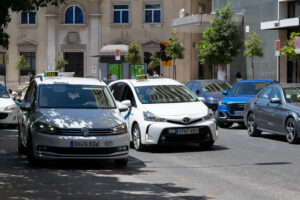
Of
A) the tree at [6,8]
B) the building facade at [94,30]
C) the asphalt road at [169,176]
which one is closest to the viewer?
the asphalt road at [169,176]

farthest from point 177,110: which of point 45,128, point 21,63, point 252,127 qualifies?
point 21,63

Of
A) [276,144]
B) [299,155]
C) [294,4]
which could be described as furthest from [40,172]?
[294,4]

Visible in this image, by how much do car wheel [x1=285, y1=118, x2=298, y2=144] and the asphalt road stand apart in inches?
24.5

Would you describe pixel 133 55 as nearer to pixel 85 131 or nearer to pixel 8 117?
pixel 8 117

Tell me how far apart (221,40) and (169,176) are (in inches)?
1407

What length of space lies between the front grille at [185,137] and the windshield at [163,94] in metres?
1.14

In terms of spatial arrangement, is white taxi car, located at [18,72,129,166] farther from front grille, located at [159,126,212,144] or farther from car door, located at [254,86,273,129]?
car door, located at [254,86,273,129]

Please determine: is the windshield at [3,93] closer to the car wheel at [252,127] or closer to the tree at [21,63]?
the car wheel at [252,127]

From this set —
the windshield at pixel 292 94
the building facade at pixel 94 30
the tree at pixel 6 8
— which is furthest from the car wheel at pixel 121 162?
the building facade at pixel 94 30

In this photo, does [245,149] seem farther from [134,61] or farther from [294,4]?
[134,61]

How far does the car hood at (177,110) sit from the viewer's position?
14797 millimetres

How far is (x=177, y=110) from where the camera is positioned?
14945 millimetres

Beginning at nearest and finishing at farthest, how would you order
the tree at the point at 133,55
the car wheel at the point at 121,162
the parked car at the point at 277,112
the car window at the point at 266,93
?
1. the car wheel at the point at 121,162
2. the parked car at the point at 277,112
3. the car window at the point at 266,93
4. the tree at the point at 133,55

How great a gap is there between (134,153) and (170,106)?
1.33 m
